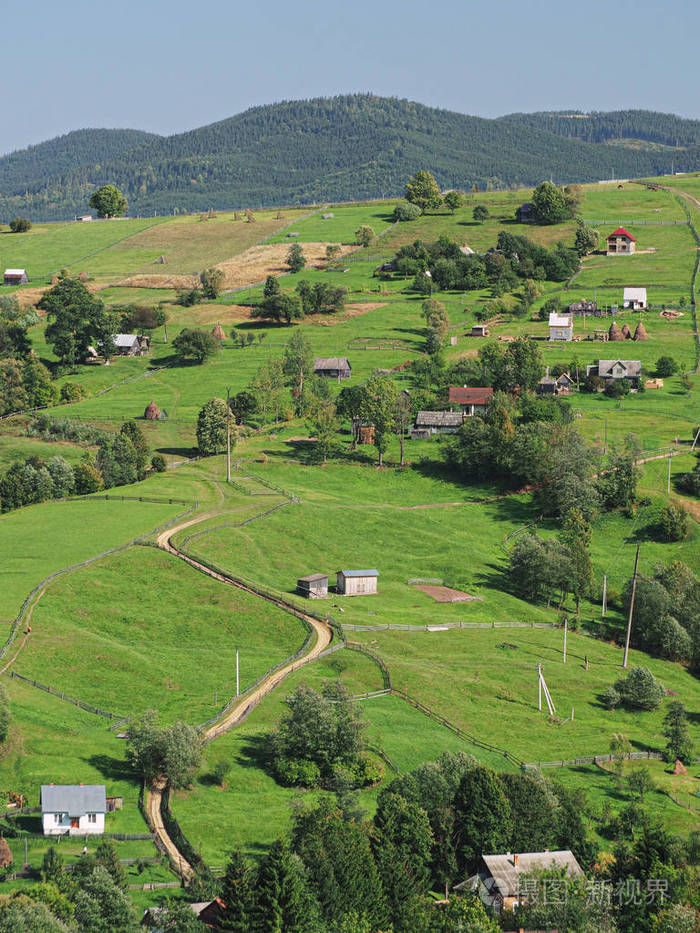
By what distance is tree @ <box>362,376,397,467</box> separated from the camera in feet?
511

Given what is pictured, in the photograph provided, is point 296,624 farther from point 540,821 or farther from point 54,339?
point 54,339

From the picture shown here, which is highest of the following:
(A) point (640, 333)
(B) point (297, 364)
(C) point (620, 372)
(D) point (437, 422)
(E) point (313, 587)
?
(A) point (640, 333)

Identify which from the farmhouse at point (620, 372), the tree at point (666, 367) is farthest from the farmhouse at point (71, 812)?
the tree at point (666, 367)

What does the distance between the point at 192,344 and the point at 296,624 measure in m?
94.3

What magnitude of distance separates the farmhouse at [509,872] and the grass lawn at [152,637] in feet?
76.2

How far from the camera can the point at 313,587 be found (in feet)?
374

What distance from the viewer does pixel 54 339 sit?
19688cm

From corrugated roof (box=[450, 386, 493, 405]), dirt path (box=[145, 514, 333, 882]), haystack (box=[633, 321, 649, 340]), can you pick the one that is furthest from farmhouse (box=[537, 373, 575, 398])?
dirt path (box=[145, 514, 333, 882])

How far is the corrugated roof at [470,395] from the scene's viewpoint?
167000 millimetres

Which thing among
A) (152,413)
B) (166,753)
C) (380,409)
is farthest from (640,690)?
(152,413)

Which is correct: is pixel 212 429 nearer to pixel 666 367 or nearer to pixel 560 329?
pixel 666 367

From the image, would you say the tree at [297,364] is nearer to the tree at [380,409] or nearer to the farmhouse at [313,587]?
the tree at [380,409]

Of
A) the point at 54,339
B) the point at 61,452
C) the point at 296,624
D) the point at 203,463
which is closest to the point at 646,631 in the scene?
the point at 296,624

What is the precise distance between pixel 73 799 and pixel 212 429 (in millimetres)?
83226
